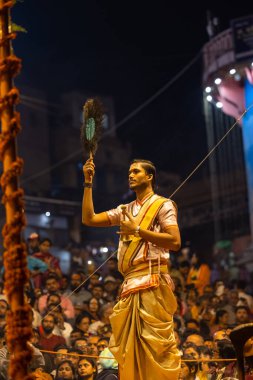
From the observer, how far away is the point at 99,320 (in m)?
13.1

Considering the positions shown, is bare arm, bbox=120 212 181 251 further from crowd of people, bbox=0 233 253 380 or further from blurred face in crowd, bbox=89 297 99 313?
blurred face in crowd, bbox=89 297 99 313

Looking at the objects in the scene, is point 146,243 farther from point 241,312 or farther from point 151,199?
point 241,312

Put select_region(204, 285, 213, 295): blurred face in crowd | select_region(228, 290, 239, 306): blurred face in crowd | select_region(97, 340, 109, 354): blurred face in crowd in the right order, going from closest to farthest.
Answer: select_region(97, 340, 109, 354): blurred face in crowd < select_region(228, 290, 239, 306): blurred face in crowd < select_region(204, 285, 213, 295): blurred face in crowd

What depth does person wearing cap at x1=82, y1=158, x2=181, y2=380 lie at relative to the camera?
7.19 meters

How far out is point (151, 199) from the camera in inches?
307

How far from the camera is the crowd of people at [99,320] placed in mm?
9781

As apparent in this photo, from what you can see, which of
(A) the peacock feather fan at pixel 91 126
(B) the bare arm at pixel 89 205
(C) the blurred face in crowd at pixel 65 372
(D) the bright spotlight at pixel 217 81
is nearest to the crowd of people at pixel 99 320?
(C) the blurred face in crowd at pixel 65 372

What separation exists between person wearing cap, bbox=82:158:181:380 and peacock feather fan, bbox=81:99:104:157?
0.59 feet

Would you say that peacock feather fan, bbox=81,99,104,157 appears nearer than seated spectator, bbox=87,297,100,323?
Yes

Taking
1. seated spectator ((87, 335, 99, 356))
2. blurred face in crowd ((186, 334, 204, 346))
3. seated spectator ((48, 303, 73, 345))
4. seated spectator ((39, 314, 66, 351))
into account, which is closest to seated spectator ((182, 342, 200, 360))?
blurred face in crowd ((186, 334, 204, 346))

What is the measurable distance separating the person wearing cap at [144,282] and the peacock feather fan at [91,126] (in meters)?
0.18

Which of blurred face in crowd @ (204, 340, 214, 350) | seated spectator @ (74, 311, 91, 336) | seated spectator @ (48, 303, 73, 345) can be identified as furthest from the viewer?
seated spectator @ (74, 311, 91, 336)

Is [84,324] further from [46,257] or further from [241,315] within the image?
[46,257]

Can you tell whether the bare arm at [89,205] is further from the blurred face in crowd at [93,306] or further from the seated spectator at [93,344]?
the blurred face in crowd at [93,306]
